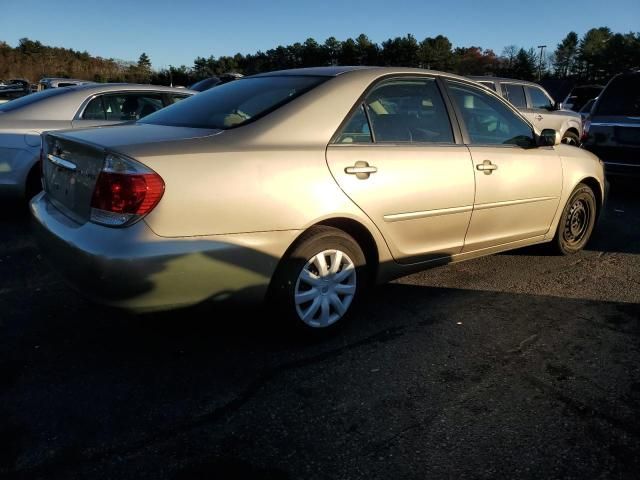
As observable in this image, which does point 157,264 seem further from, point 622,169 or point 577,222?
point 622,169

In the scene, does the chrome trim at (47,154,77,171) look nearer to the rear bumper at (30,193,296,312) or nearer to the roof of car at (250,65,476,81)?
the rear bumper at (30,193,296,312)

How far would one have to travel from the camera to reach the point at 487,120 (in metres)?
4.14

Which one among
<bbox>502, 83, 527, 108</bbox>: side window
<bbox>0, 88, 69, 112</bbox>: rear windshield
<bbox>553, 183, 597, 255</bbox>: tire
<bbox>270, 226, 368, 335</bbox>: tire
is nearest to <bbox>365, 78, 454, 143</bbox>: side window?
<bbox>270, 226, 368, 335</bbox>: tire

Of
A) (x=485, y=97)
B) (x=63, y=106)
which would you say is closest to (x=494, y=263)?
(x=485, y=97)

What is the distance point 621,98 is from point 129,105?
6.74m

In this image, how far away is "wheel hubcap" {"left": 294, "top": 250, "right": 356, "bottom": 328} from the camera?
3039 millimetres

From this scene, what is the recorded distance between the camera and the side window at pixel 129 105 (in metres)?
6.19

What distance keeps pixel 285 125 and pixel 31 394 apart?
184 centimetres

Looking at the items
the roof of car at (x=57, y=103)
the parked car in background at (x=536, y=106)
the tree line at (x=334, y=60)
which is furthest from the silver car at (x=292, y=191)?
the tree line at (x=334, y=60)

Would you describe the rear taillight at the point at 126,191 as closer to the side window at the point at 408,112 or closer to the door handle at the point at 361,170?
the door handle at the point at 361,170

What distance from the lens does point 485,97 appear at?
4.16 m

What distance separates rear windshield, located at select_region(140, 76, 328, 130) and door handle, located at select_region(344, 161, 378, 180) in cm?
54

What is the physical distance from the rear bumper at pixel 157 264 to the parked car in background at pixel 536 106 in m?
8.95

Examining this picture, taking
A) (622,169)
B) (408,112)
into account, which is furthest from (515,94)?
(408,112)
